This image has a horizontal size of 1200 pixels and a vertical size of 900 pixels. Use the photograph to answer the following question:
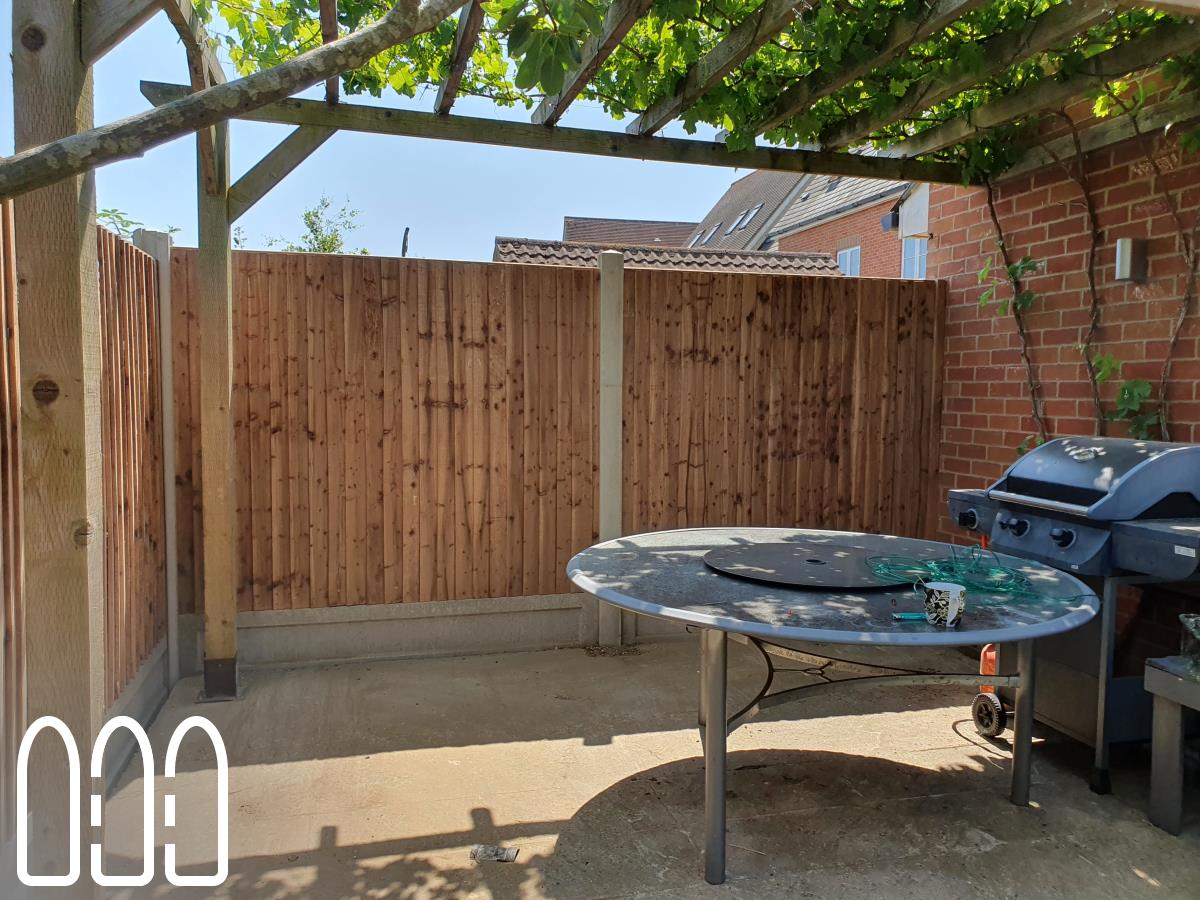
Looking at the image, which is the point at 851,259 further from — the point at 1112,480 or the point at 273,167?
the point at 273,167

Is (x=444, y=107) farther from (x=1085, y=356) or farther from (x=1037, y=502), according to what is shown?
(x=1085, y=356)

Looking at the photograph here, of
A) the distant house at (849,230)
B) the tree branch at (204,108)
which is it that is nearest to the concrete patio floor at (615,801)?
the tree branch at (204,108)

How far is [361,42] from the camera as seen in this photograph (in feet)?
5.20

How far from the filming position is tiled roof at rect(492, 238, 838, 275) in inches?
351

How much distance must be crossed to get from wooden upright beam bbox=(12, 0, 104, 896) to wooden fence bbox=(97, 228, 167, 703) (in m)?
1.27

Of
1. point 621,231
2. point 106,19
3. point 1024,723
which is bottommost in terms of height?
point 1024,723

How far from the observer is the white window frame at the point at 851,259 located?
1557 cm

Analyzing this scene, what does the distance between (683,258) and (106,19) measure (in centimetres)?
887

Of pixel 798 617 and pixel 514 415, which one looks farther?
pixel 514 415

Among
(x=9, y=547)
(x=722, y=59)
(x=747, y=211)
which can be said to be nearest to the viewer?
(x=9, y=547)

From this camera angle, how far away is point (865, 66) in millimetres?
3389

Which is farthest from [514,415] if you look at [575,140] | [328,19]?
[328,19]

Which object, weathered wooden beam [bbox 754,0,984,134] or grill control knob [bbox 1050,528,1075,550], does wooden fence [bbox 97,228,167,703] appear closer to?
weathered wooden beam [bbox 754,0,984,134]

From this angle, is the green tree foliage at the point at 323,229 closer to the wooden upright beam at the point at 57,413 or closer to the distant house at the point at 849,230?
the distant house at the point at 849,230
